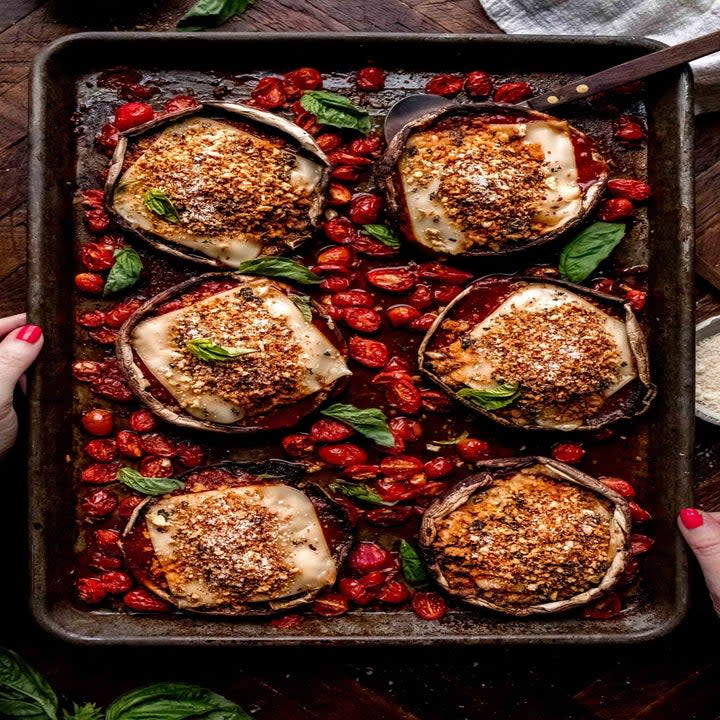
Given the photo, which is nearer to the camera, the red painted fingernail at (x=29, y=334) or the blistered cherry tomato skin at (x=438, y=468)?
the red painted fingernail at (x=29, y=334)

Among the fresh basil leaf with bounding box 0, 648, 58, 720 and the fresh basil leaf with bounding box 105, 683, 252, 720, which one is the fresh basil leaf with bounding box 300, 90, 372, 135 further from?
the fresh basil leaf with bounding box 0, 648, 58, 720

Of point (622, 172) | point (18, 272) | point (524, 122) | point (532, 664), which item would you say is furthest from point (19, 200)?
point (532, 664)

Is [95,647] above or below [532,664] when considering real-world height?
above

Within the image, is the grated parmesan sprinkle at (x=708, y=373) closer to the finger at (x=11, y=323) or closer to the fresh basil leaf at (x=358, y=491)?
the fresh basil leaf at (x=358, y=491)

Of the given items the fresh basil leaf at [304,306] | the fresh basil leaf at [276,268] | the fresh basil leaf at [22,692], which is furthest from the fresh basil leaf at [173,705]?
the fresh basil leaf at [276,268]

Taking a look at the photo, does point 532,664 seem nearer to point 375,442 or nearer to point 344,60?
point 375,442

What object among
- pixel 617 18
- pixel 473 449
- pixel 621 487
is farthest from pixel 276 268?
pixel 617 18
